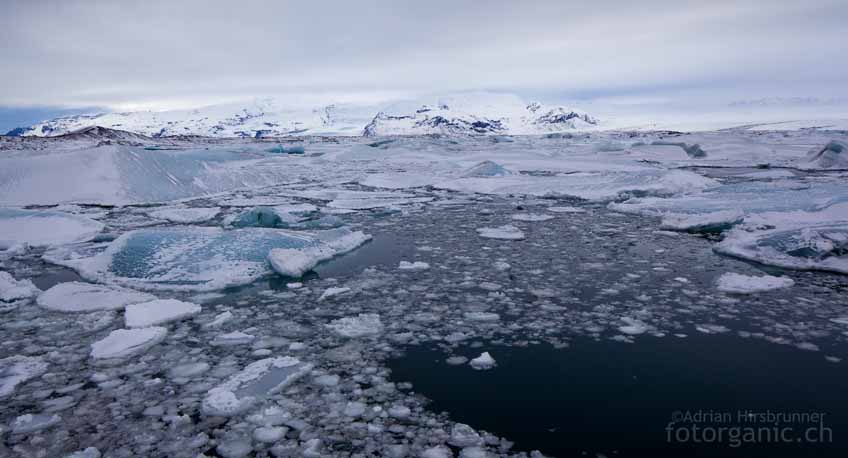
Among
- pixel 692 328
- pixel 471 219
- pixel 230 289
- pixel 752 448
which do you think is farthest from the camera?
pixel 471 219

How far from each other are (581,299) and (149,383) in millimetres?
2460

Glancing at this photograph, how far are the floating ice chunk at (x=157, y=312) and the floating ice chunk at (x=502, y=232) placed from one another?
293 cm

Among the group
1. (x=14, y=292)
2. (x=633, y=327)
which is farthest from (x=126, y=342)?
(x=633, y=327)

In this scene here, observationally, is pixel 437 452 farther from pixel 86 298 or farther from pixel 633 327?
pixel 86 298

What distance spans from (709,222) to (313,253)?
4023mm

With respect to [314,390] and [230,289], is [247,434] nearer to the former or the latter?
[314,390]

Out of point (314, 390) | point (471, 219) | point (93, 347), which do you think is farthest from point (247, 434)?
point (471, 219)

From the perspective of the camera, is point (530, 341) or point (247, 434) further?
point (530, 341)

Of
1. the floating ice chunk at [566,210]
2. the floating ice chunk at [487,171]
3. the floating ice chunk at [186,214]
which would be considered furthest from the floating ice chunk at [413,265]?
the floating ice chunk at [487,171]

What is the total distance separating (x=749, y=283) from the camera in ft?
11.2

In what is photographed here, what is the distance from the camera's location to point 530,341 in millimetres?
2654

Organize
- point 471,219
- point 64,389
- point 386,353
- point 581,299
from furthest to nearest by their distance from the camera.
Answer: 1. point 471,219
2. point 581,299
3. point 386,353
4. point 64,389

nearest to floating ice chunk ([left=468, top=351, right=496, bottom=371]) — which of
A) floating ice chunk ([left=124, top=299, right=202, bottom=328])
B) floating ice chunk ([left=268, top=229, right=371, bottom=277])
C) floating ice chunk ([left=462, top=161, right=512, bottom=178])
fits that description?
floating ice chunk ([left=124, top=299, right=202, bottom=328])

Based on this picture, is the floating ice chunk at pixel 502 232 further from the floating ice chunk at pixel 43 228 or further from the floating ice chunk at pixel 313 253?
the floating ice chunk at pixel 43 228
